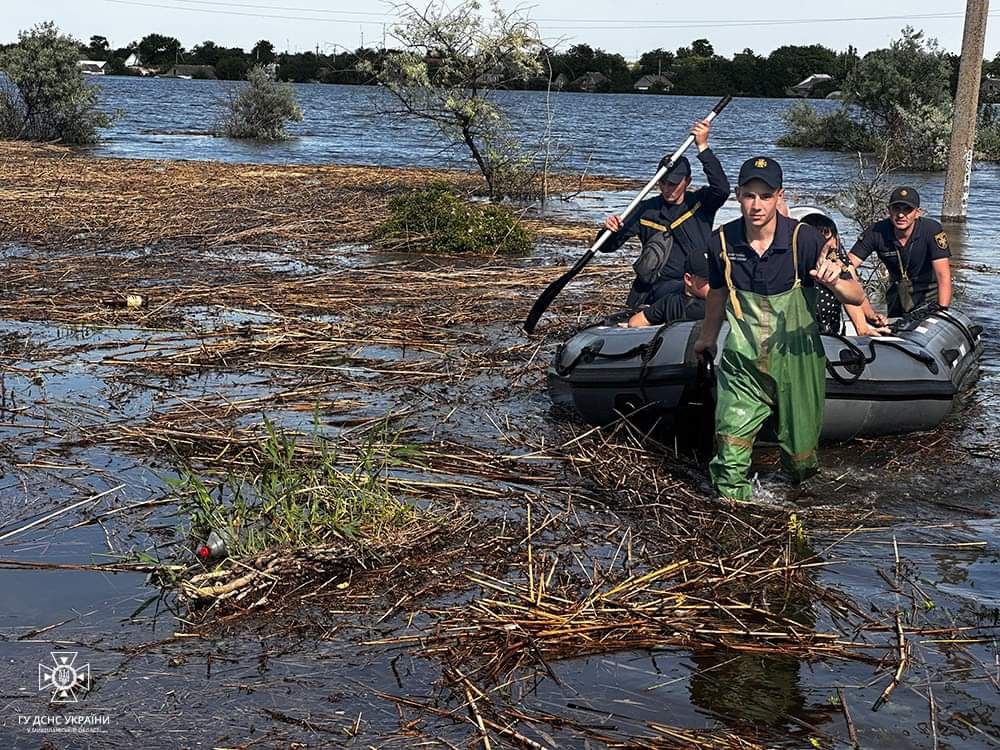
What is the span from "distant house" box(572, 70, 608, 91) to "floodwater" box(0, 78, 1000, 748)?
334 ft

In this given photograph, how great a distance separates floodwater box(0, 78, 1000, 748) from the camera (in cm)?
412

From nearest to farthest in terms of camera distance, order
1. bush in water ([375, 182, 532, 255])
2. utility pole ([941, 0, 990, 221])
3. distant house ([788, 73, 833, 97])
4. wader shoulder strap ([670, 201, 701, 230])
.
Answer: wader shoulder strap ([670, 201, 701, 230]) < bush in water ([375, 182, 532, 255]) < utility pole ([941, 0, 990, 221]) < distant house ([788, 73, 833, 97])

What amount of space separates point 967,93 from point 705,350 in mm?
12788

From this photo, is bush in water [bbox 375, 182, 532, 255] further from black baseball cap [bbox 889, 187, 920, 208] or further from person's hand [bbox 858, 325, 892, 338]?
person's hand [bbox 858, 325, 892, 338]

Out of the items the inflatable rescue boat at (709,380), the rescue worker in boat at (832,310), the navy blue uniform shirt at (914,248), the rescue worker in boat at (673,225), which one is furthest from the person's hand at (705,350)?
the navy blue uniform shirt at (914,248)

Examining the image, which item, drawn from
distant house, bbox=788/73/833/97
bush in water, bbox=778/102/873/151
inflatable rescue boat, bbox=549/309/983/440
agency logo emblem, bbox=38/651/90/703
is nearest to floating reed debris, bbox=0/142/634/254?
inflatable rescue boat, bbox=549/309/983/440

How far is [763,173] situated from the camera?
5891mm

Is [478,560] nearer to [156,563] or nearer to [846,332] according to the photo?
[156,563]

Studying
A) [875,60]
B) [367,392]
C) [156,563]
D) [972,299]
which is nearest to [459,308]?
[367,392]

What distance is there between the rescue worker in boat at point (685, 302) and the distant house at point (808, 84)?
107 meters

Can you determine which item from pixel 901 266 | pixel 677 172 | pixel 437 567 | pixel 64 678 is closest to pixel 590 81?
pixel 901 266

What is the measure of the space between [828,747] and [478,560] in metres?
1.92

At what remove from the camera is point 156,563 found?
5.17 meters

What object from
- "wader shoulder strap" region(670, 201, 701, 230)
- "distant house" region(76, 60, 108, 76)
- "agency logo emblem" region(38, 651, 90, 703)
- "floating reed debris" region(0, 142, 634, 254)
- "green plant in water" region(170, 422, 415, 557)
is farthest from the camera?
"distant house" region(76, 60, 108, 76)
